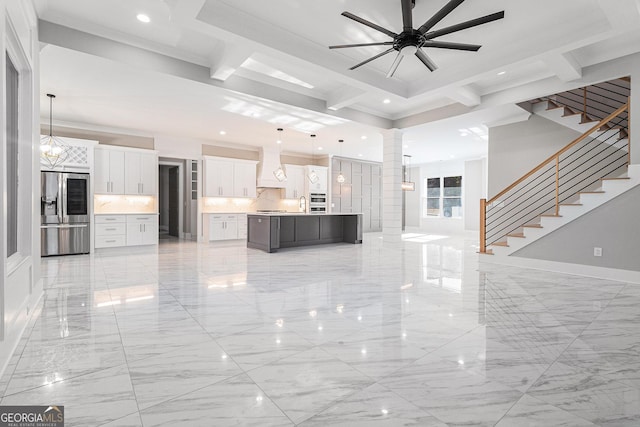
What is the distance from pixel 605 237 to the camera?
4.72 metres

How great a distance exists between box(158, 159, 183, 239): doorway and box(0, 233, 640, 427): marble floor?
647cm

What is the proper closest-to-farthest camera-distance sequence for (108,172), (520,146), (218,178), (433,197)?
(520,146) < (108,172) < (218,178) < (433,197)

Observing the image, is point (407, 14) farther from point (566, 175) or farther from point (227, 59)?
point (566, 175)

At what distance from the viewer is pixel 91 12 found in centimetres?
368

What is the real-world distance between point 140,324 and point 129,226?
5.70 metres


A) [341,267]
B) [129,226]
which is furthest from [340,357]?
[129,226]

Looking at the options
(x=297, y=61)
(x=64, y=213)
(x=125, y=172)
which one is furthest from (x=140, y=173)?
(x=297, y=61)

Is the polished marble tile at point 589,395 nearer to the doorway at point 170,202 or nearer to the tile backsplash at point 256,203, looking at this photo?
the tile backsplash at point 256,203

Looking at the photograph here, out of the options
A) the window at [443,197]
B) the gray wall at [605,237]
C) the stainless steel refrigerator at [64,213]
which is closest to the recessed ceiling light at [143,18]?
the stainless steel refrigerator at [64,213]

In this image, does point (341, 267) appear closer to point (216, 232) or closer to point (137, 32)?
point (137, 32)

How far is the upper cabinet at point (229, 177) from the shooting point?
29.8ft

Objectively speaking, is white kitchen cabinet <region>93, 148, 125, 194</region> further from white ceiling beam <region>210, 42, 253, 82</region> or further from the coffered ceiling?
white ceiling beam <region>210, 42, 253, 82</region>

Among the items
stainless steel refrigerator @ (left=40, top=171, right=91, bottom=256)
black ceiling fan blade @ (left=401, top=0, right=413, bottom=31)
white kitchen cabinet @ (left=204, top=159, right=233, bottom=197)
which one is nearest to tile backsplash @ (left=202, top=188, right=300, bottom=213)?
white kitchen cabinet @ (left=204, top=159, right=233, bottom=197)

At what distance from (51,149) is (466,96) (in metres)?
7.32
